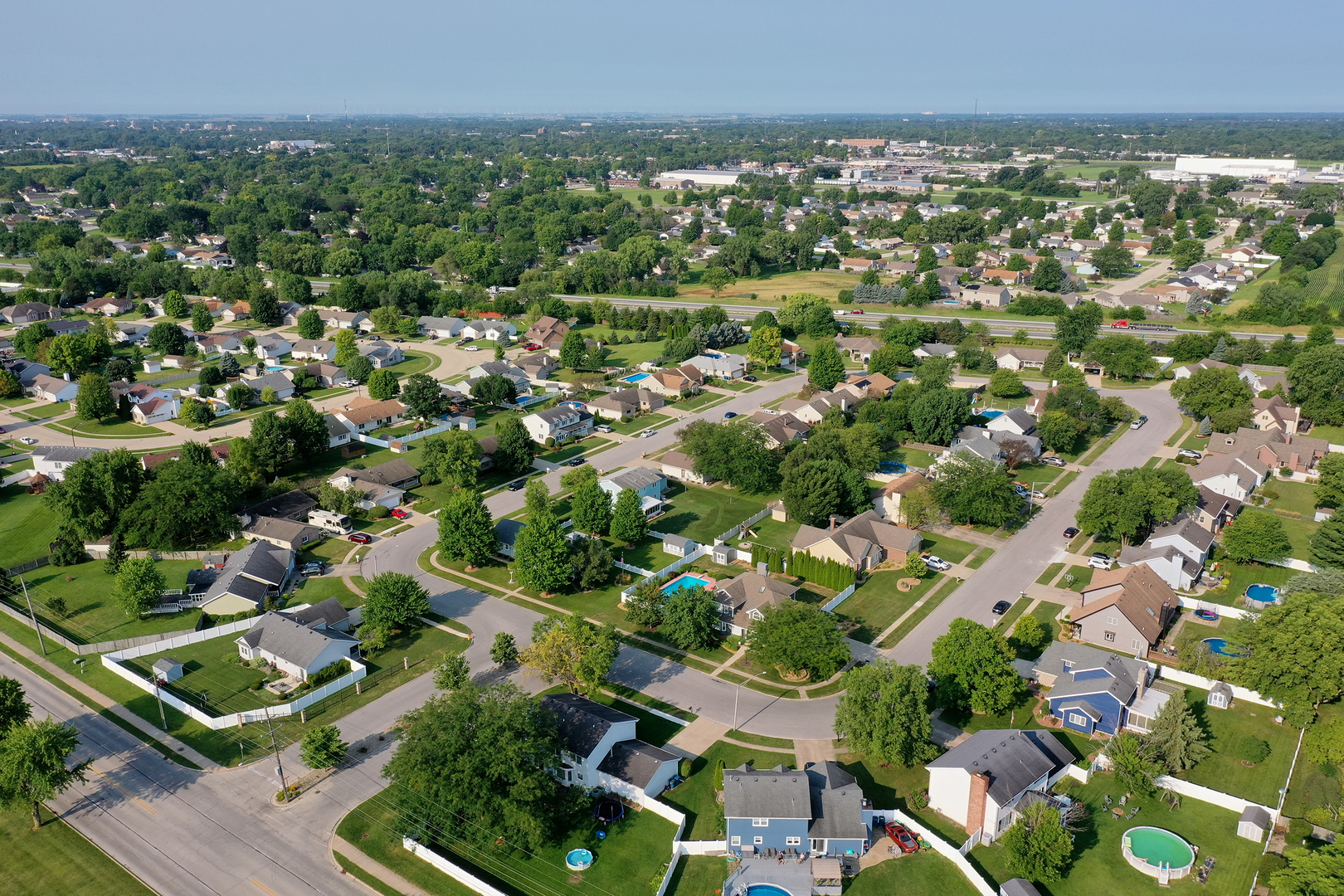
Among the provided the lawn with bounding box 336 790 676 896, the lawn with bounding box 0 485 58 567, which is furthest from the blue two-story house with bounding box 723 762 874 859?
the lawn with bounding box 0 485 58 567

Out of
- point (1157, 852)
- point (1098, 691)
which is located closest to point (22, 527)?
point (1098, 691)

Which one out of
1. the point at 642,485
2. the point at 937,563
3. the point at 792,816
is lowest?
the point at 937,563

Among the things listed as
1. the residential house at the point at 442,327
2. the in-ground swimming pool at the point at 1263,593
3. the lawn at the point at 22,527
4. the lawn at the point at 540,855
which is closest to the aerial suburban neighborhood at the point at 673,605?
the lawn at the point at 540,855

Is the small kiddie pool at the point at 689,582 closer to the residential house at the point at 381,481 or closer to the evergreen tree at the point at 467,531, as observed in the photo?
the evergreen tree at the point at 467,531

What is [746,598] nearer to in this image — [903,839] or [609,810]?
[609,810]

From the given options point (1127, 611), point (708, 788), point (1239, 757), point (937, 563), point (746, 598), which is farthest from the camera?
point (937, 563)

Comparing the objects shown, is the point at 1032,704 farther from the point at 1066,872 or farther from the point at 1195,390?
the point at 1195,390

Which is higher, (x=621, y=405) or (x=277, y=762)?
(x=621, y=405)
